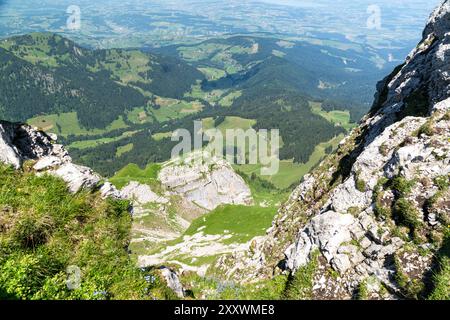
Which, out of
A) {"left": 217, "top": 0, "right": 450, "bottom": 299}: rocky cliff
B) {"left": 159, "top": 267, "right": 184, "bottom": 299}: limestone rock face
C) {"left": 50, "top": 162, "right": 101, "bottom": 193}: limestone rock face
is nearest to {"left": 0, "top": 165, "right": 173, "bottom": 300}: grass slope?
{"left": 50, "top": 162, "right": 101, "bottom": 193}: limestone rock face

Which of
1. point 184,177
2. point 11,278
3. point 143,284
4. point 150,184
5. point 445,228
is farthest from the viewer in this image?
point 184,177

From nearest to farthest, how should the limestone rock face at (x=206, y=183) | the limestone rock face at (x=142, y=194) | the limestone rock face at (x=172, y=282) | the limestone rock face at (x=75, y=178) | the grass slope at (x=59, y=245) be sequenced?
the grass slope at (x=59, y=245)
the limestone rock face at (x=172, y=282)
the limestone rock face at (x=75, y=178)
the limestone rock face at (x=142, y=194)
the limestone rock face at (x=206, y=183)

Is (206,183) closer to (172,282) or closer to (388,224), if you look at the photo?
(388,224)

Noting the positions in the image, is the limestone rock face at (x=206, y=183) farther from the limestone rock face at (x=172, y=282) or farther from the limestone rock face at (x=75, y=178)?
the limestone rock face at (x=172, y=282)

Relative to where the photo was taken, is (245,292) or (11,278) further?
(245,292)

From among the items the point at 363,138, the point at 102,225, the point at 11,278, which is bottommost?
the point at 363,138

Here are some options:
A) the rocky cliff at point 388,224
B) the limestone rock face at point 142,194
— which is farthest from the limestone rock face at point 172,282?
the limestone rock face at point 142,194
